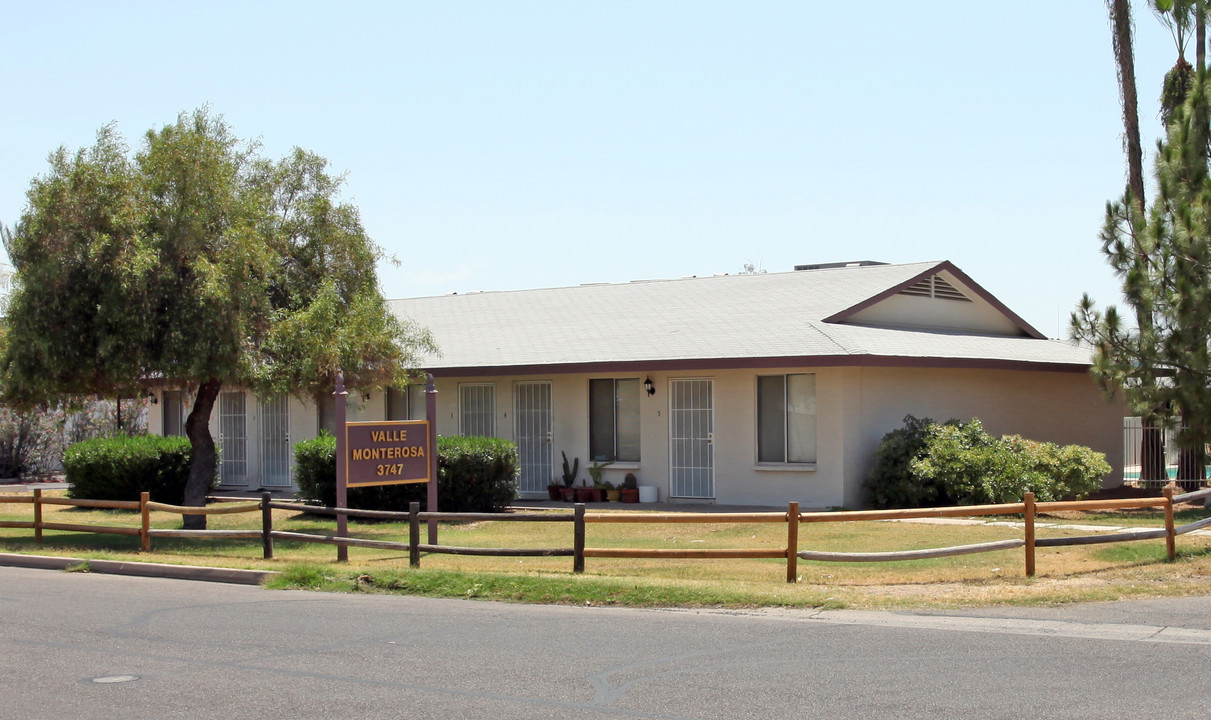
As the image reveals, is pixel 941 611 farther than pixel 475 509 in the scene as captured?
No

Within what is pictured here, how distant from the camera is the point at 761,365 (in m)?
20.7

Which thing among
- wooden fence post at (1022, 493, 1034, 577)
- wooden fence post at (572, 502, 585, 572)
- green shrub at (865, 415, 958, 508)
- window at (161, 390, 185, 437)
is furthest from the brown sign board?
window at (161, 390, 185, 437)

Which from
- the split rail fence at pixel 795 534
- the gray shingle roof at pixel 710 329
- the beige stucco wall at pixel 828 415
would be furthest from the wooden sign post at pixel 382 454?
the gray shingle roof at pixel 710 329

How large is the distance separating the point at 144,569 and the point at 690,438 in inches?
414

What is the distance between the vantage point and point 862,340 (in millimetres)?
21719

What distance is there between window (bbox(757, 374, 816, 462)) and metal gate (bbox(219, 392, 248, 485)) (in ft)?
Answer: 41.4

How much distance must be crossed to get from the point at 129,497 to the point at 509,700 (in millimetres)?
18551

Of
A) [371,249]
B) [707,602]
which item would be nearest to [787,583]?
[707,602]

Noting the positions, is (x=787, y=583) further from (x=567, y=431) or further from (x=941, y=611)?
(x=567, y=431)

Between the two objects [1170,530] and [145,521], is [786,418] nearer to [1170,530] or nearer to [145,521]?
[1170,530]

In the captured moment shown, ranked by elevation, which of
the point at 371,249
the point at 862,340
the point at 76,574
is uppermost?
the point at 371,249

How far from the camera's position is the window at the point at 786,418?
2145 centimetres

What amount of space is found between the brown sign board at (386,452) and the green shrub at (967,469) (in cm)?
799

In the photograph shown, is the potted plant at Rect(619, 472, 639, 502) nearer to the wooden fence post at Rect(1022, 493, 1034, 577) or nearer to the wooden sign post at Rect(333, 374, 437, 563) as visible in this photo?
the wooden sign post at Rect(333, 374, 437, 563)
